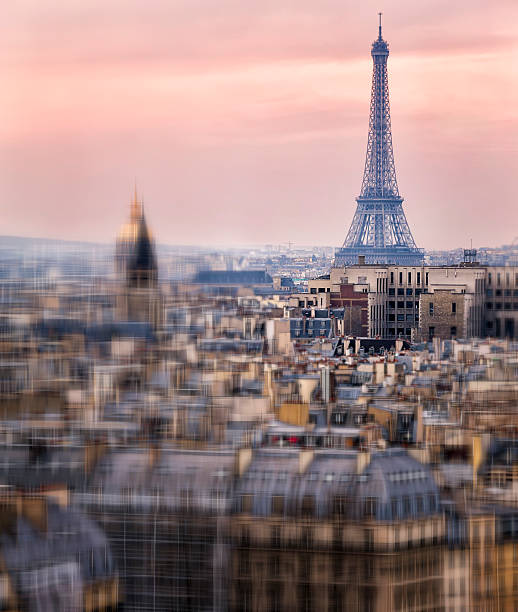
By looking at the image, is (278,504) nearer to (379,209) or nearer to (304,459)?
(304,459)

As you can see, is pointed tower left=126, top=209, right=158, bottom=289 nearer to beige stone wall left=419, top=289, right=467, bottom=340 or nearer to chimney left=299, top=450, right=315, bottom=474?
beige stone wall left=419, top=289, right=467, bottom=340

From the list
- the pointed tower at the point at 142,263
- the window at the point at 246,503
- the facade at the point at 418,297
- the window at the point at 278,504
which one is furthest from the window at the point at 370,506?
the pointed tower at the point at 142,263

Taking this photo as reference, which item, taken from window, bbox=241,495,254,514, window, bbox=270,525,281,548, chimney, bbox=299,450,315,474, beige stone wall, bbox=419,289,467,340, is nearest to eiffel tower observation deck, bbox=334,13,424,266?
beige stone wall, bbox=419,289,467,340

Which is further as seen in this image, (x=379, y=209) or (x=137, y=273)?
(x=379, y=209)

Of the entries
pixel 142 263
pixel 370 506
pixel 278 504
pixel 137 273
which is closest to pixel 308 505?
pixel 278 504

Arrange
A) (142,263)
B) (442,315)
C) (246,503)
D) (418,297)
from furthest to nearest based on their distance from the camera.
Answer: (418,297), (442,315), (142,263), (246,503)

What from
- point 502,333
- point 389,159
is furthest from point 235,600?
point 389,159

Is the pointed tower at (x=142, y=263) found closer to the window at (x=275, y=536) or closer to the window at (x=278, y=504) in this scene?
the window at (x=278, y=504)
